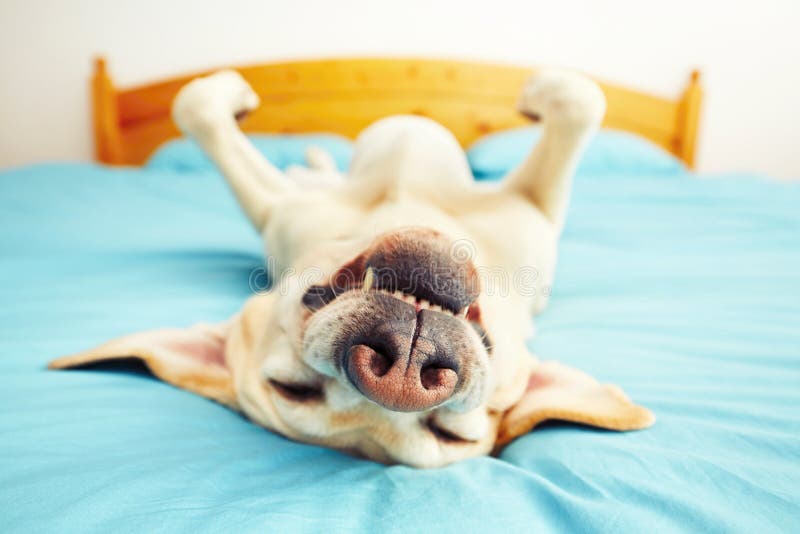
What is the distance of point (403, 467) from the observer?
740mm

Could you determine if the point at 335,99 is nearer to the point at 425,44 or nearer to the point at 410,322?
the point at 425,44

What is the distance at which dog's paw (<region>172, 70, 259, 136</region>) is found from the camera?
4.70ft

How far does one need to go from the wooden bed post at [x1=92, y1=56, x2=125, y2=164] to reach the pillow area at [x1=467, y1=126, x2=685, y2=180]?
2074 millimetres

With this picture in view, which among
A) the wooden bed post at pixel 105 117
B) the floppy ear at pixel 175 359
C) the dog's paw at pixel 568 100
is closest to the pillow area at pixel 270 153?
the wooden bed post at pixel 105 117

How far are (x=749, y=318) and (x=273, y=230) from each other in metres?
0.97

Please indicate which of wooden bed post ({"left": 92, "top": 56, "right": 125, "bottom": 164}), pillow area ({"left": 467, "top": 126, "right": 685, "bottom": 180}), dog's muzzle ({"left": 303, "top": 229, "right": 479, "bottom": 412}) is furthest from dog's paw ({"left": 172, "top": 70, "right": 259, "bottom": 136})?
wooden bed post ({"left": 92, "top": 56, "right": 125, "bottom": 164})

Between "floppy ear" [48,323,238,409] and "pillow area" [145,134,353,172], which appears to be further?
"pillow area" [145,134,353,172]

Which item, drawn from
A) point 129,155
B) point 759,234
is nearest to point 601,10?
point 759,234

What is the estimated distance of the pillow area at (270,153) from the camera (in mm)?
2969

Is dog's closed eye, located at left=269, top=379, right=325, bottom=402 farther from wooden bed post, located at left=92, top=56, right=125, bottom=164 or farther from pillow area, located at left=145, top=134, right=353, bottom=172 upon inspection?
wooden bed post, located at left=92, top=56, right=125, bottom=164

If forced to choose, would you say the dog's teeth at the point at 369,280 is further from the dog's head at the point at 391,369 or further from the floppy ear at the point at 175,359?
the floppy ear at the point at 175,359

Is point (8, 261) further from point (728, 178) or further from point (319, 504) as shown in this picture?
point (728, 178)

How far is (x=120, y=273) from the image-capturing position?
1473 mm

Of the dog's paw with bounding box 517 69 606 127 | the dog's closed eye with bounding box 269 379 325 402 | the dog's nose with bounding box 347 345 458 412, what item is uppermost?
the dog's paw with bounding box 517 69 606 127
